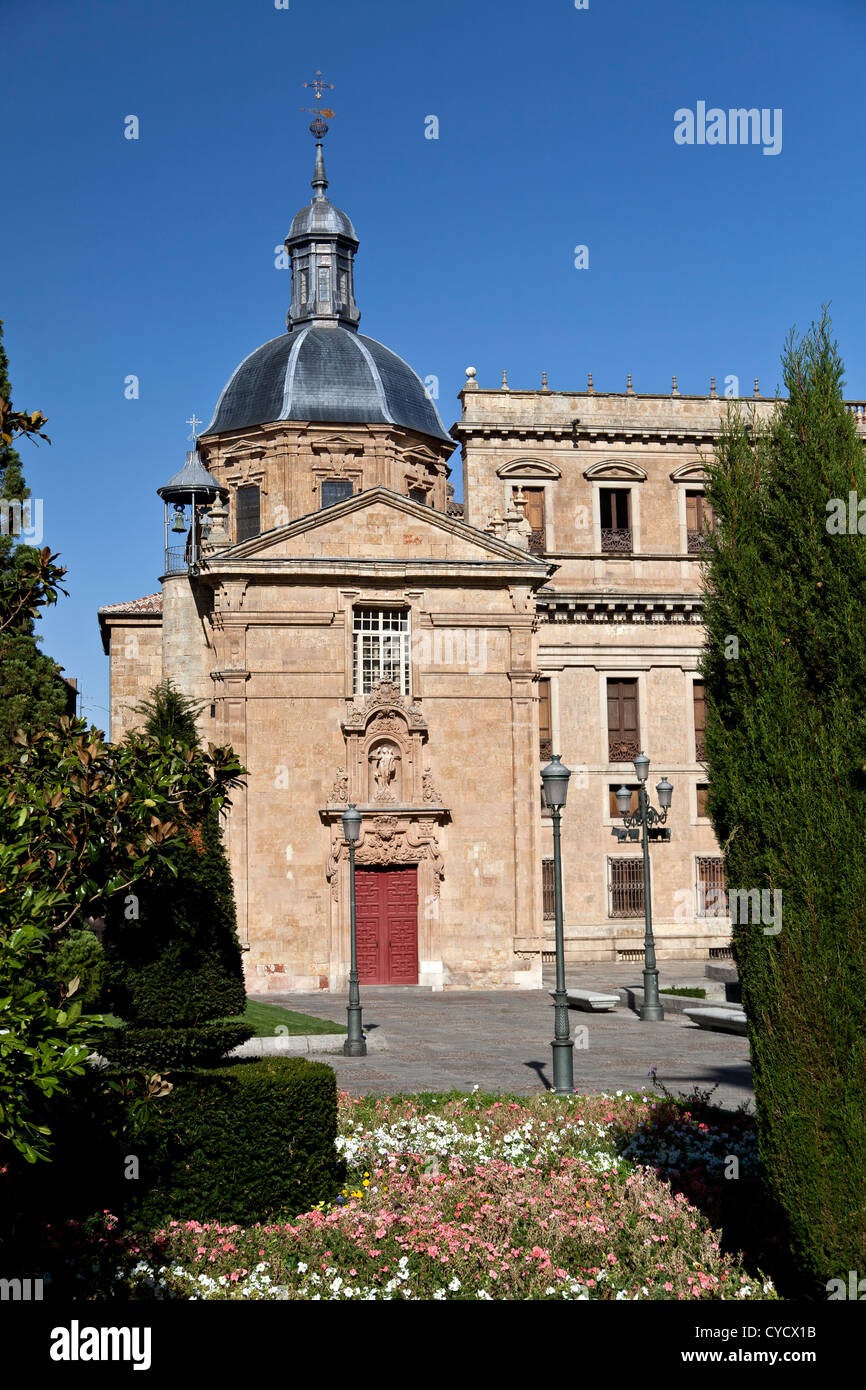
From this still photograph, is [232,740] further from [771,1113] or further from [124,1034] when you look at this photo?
[771,1113]

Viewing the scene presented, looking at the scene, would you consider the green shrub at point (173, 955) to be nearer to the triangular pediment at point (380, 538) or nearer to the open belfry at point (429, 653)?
the open belfry at point (429, 653)

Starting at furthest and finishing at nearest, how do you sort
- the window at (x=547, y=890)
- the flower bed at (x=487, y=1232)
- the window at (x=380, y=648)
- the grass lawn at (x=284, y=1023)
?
the window at (x=547, y=890), the window at (x=380, y=648), the grass lawn at (x=284, y=1023), the flower bed at (x=487, y=1232)

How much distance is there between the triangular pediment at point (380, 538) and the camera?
3362 cm

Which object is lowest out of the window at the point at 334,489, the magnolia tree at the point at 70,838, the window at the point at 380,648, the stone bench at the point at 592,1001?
the stone bench at the point at 592,1001

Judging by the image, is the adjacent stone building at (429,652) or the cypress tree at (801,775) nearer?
the cypress tree at (801,775)

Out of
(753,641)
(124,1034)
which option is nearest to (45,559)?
(124,1034)

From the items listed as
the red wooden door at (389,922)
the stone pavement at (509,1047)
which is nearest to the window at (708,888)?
the stone pavement at (509,1047)

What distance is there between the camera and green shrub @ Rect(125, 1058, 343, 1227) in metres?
10.2

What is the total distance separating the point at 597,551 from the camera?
4112 cm

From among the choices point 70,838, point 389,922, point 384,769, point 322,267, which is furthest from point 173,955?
point 322,267

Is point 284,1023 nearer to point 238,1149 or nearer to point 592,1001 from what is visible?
point 592,1001

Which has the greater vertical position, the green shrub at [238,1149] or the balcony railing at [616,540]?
the balcony railing at [616,540]

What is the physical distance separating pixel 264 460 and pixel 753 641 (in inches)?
1294

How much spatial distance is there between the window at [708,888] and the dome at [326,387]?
609 inches
